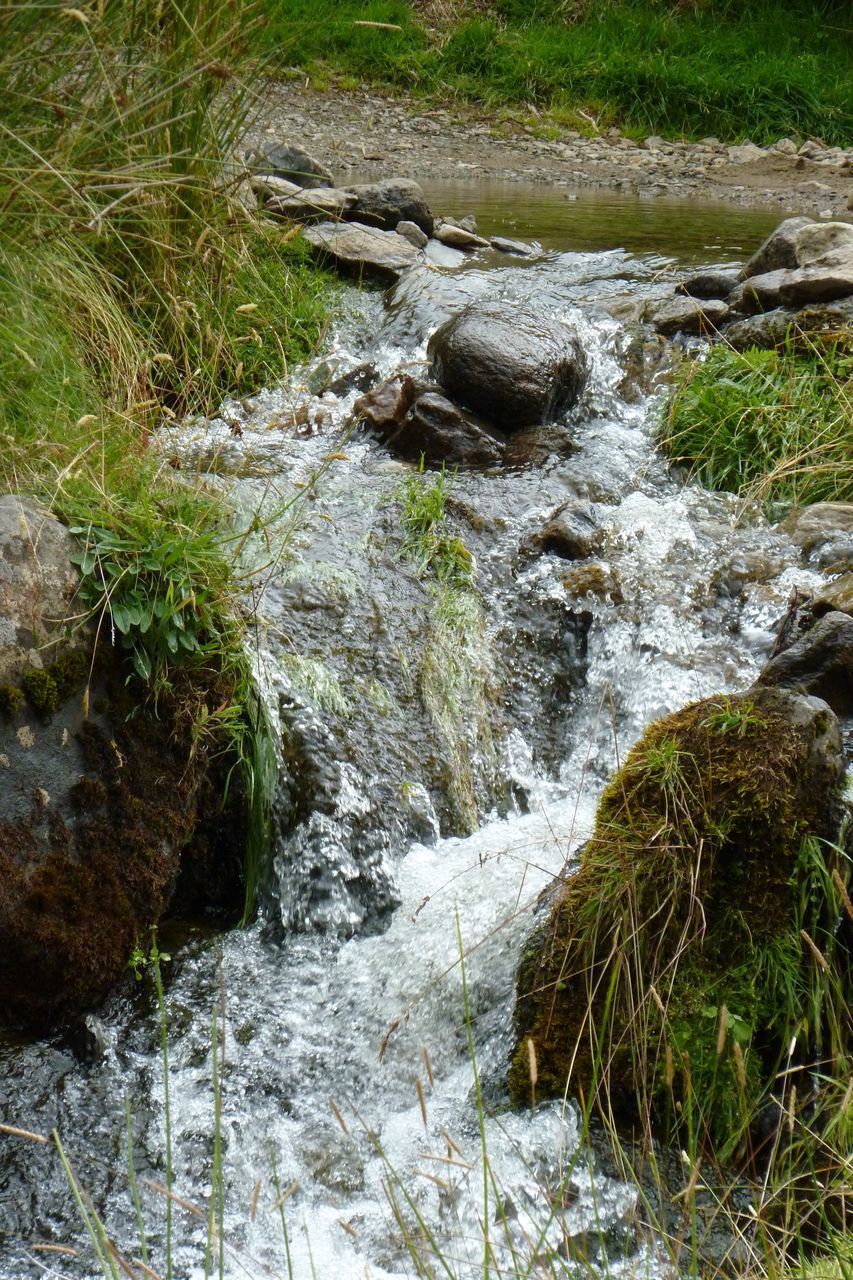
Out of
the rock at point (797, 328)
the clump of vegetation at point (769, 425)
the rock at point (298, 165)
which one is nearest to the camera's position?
the clump of vegetation at point (769, 425)

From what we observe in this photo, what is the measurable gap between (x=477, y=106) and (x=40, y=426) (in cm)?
1200

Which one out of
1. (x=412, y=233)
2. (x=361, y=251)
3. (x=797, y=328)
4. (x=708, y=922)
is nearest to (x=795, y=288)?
(x=797, y=328)

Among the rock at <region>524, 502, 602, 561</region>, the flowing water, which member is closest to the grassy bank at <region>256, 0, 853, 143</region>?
the flowing water

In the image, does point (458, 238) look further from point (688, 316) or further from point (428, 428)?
point (428, 428)

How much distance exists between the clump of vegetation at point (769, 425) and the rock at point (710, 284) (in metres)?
1.35

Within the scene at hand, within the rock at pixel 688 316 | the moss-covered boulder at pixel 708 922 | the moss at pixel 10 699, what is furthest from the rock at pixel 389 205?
the moss-covered boulder at pixel 708 922

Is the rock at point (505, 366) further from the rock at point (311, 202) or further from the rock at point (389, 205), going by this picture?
the rock at point (389, 205)

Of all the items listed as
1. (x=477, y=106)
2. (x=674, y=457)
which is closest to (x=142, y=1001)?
(x=674, y=457)

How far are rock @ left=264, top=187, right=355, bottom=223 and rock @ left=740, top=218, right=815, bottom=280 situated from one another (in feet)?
7.62

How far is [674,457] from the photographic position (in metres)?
5.18

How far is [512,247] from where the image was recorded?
26.0 ft

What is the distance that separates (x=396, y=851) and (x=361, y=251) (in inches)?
177

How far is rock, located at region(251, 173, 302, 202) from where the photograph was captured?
5992mm

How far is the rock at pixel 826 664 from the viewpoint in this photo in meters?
3.27
